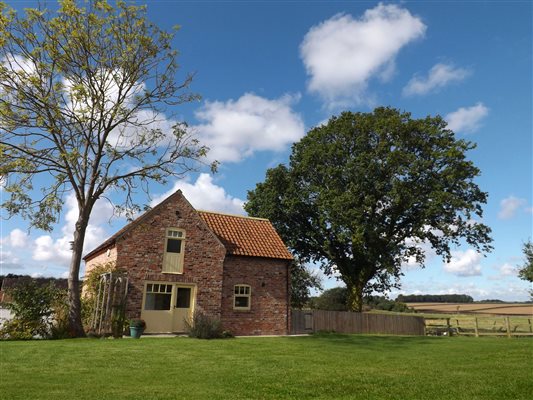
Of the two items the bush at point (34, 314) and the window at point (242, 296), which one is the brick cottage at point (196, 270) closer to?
the window at point (242, 296)

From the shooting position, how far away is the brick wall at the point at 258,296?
23766mm

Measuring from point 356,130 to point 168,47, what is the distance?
18297 millimetres

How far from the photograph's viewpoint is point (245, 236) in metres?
26.5

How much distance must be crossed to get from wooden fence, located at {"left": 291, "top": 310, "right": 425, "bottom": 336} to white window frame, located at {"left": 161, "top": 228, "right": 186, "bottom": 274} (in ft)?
29.4

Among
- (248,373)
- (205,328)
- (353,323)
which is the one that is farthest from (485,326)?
(248,373)

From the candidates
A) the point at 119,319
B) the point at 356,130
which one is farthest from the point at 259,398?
the point at 356,130

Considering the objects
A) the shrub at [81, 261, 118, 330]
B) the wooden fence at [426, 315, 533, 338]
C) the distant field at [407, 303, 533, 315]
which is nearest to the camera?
the shrub at [81, 261, 118, 330]

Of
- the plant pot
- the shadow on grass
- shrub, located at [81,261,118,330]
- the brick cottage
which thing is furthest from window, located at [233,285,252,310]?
shrub, located at [81,261,118,330]

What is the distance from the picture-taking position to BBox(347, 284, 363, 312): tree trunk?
34156 mm

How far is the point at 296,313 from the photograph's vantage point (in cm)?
2769

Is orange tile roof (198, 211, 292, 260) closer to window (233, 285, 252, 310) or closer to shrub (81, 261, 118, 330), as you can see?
window (233, 285, 252, 310)

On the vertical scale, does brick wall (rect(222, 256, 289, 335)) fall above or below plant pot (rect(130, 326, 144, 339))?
above

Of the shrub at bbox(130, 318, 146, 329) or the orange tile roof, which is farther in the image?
the orange tile roof

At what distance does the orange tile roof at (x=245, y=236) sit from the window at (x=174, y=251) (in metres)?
2.75
